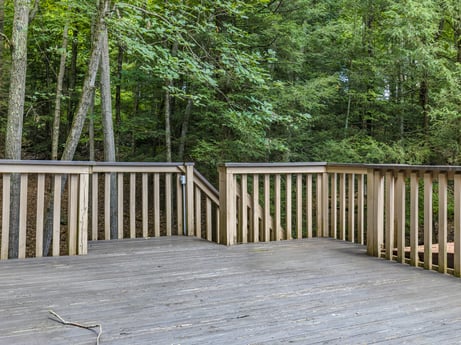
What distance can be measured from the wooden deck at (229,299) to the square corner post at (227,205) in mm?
387

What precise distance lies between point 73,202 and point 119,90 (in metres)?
7.53

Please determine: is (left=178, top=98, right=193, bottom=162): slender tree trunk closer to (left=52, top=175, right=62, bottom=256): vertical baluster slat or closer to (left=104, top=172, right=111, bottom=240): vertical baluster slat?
(left=104, top=172, right=111, bottom=240): vertical baluster slat

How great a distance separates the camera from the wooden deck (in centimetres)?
216

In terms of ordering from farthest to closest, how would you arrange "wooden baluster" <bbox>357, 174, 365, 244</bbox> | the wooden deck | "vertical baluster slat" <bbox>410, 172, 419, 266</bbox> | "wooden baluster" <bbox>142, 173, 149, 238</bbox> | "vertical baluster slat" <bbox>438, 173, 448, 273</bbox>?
"wooden baluster" <bbox>142, 173, 149, 238</bbox>
"wooden baluster" <bbox>357, 174, 365, 244</bbox>
"vertical baluster slat" <bbox>410, 172, 419, 266</bbox>
"vertical baluster slat" <bbox>438, 173, 448, 273</bbox>
the wooden deck

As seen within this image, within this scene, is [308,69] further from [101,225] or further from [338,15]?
[101,225]

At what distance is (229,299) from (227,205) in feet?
6.28

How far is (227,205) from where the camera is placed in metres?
4.62

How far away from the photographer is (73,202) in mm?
4121

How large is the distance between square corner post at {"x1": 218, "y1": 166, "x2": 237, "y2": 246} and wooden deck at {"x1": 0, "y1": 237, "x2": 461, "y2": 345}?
39cm

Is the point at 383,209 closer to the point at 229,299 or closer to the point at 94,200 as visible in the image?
the point at 229,299

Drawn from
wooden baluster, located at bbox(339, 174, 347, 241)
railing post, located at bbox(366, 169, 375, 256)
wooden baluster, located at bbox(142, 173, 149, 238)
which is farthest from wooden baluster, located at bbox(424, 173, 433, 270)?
wooden baluster, located at bbox(142, 173, 149, 238)

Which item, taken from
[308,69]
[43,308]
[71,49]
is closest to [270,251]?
[43,308]

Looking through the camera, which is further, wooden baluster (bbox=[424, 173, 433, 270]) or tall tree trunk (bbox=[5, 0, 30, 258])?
tall tree trunk (bbox=[5, 0, 30, 258])

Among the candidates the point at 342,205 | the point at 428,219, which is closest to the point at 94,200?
the point at 342,205
